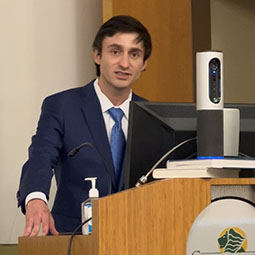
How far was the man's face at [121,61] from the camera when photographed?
3.07 meters

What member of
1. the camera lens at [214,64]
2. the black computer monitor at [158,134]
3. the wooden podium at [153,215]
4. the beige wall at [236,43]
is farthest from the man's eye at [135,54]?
the beige wall at [236,43]

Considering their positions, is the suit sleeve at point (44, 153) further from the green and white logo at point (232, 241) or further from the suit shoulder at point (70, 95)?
the green and white logo at point (232, 241)

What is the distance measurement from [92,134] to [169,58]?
193cm

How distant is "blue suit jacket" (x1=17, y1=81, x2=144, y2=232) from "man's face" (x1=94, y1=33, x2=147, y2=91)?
92 mm

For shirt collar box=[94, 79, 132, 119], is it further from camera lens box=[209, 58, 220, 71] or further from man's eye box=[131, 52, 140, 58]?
camera lens box=[209, 58, 220, 71]

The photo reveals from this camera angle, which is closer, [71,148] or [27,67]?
[71,148]

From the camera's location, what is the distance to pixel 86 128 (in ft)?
9.56

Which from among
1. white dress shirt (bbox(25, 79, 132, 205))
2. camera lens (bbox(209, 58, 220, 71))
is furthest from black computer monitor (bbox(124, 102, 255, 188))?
white dress shirt (bbox(25, 79, 132, 205))

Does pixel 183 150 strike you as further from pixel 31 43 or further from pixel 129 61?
pixel 31 43

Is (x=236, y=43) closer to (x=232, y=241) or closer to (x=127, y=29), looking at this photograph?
(x=127, y=29)

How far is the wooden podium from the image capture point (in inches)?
65.4

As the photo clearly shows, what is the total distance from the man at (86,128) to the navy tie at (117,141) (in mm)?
15

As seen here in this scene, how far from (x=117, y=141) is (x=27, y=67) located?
186cm

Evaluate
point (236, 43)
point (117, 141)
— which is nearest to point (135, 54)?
point (117, 141)
